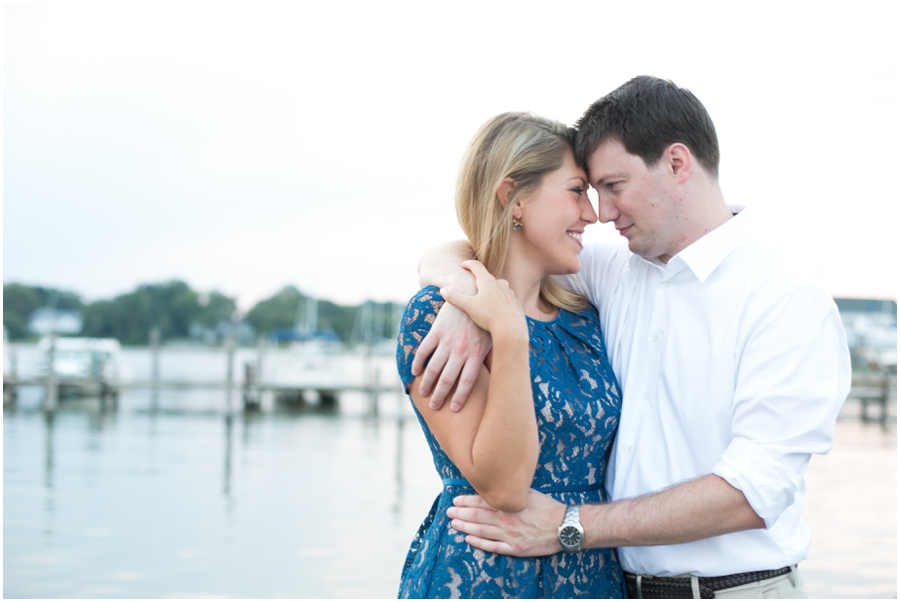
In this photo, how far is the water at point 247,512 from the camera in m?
8.74

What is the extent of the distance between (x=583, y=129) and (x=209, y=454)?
1667 cm

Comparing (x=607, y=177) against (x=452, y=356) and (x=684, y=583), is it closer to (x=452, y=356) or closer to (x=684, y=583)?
(x=452, y=356)

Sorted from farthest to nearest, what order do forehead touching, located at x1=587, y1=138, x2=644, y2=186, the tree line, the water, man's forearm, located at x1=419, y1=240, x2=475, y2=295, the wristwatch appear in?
the tree line < the water < forehead touching, located at x1=587, y1=138, x2=644, y2=186 < man's forearm, located at x1=419, y1=240, x2=475, y2=295 < the wristwatch

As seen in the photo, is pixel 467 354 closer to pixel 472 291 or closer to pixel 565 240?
pixel 472 291

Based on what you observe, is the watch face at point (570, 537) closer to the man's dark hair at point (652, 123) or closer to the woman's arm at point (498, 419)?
the woman's arm at point (498, 419)

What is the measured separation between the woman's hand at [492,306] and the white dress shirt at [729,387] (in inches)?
18.3

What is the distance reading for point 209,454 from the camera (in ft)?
58.5

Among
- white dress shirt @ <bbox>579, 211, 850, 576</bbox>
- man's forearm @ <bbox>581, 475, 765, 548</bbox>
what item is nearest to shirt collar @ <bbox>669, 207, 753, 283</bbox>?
white dress shirt @ <bbox>579, 211, 850, 576</bbox>

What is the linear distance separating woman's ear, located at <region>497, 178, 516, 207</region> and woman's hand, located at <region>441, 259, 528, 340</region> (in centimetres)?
28

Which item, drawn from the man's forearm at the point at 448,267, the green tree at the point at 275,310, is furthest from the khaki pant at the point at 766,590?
the green tree at the point at 275,310

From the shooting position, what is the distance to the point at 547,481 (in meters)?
2.38

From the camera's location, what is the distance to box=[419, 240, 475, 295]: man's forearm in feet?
7.84

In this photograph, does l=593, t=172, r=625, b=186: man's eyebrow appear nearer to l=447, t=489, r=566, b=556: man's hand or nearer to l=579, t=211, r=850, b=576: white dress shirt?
l=579, t=211, r=850, b=576: white dress shirt

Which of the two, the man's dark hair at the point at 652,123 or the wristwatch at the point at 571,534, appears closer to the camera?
the wristwatch at the point at 571,534
